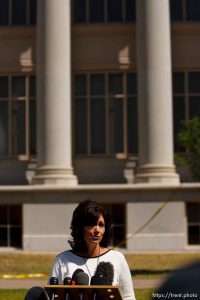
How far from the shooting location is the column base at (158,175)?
26938 millimetres

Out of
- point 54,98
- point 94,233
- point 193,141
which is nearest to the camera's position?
point 94,233

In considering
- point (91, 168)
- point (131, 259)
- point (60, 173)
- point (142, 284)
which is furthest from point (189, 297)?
point (91, 168)

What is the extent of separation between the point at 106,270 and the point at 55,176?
845 inches

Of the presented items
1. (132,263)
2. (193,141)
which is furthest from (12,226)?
(193,141)

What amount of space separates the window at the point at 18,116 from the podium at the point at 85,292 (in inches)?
990

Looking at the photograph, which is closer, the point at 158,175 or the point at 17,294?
the point at 17,294

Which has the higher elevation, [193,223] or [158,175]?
[158,175]

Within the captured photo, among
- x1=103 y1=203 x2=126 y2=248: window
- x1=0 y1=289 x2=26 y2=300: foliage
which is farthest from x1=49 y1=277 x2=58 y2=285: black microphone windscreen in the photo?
x1=103 y1=203 x2=126 y2=248: window

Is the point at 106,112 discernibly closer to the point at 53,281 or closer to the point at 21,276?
the point at 21,276

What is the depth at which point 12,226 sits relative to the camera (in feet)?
91.4

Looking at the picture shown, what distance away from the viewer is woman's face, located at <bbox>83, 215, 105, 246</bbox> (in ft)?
19.1

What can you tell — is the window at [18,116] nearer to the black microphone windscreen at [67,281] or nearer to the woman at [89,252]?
the woman at [89,252]

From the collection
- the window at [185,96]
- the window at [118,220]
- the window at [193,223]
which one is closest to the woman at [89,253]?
the window at [118,220]

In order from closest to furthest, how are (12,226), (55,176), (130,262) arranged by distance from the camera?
(130,262) < (55,176) < (12,226)
